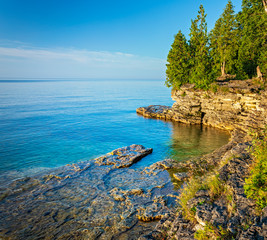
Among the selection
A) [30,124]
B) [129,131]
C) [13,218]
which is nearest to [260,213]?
[13,218]

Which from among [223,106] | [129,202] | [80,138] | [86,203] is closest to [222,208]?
[129,202]

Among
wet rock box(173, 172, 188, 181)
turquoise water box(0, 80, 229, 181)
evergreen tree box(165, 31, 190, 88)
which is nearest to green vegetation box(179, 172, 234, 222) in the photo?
wet rock box(173, 172, 188, 181)

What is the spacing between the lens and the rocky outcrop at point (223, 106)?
97.6 feet

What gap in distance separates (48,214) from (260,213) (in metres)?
12.6

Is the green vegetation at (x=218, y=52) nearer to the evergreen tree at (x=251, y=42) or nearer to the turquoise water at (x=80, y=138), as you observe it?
the evergreen tree at (x=251, y=42)

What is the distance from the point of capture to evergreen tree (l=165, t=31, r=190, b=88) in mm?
46250

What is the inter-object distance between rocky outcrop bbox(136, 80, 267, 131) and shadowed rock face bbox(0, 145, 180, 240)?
2032 centimetres

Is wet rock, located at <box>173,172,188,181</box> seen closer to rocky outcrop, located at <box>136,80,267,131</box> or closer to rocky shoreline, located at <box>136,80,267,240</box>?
rocky shoreline, located at <box>136,80,267,240</box>

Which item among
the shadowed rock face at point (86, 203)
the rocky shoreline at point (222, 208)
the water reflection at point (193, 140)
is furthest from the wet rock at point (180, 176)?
the water reflection at point (193, 140)

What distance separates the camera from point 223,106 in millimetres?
37750

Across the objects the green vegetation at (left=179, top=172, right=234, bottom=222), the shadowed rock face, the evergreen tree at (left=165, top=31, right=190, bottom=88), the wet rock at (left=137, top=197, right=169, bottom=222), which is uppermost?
the evergreen tree at (left=165, top=31, right=190, bottom=88)

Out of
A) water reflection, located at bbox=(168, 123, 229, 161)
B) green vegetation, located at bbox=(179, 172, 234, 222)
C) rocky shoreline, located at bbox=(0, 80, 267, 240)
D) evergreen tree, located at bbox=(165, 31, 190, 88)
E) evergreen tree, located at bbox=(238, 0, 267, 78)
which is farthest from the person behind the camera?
evergreen tree, located at bbox=(165, 31, 190, 88)

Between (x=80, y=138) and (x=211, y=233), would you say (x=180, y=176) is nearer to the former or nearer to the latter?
(x=211, y=233)

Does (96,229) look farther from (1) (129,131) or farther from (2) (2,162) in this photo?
(1) (129,131)
